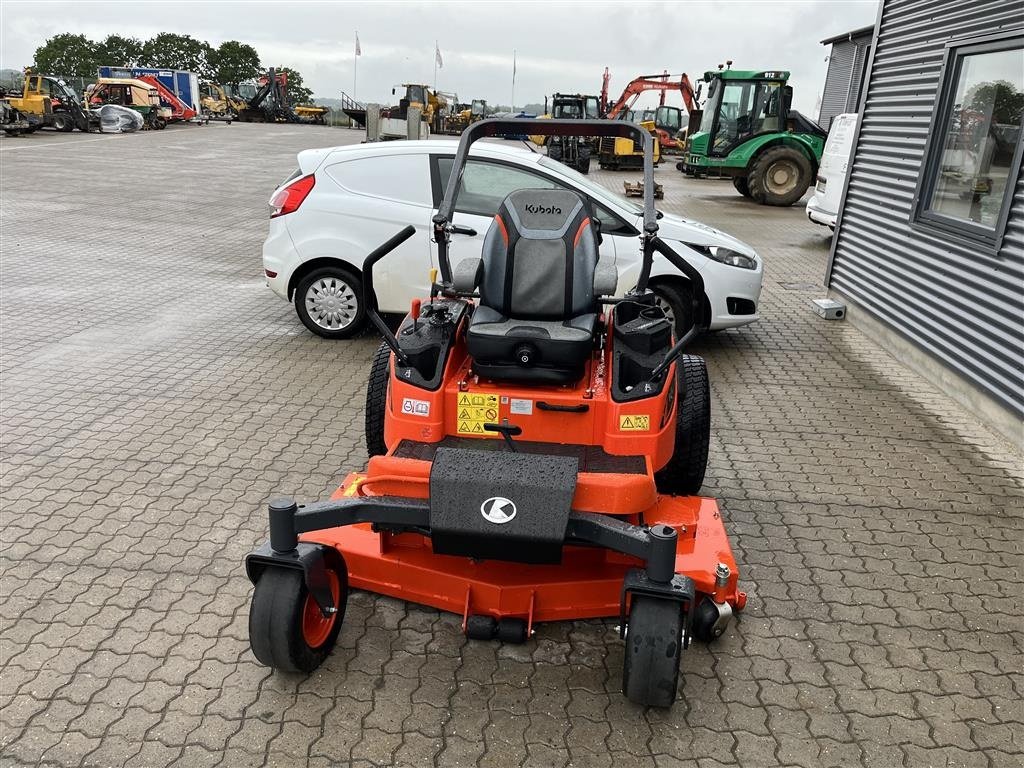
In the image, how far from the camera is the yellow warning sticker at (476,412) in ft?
11.4

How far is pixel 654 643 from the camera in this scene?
9.09 feet

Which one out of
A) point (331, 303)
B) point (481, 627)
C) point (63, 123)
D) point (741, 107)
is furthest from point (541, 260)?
point (63, 123)

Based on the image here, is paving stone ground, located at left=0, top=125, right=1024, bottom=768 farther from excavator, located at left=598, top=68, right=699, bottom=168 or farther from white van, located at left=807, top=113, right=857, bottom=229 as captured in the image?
excavator, located at left=598, top=68, right=699, bottom=168

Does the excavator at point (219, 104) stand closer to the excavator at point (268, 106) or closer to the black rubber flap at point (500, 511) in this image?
the excavator at point (268, 106)

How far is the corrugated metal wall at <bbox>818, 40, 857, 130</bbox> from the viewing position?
32594mm

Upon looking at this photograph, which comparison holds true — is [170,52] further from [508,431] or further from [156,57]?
[508,431]

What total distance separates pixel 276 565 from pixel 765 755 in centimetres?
184

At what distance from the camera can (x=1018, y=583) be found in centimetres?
396

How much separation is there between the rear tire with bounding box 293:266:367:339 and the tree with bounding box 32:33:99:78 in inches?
3349

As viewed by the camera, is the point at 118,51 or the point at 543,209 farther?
the point at 118,51

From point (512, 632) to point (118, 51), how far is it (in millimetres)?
93870

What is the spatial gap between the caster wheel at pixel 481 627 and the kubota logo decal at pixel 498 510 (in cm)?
65

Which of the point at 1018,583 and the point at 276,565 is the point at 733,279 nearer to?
the point at 1018,583

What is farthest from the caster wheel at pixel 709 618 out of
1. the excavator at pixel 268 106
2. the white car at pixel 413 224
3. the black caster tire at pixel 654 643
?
the excavator at pixel 268 106
